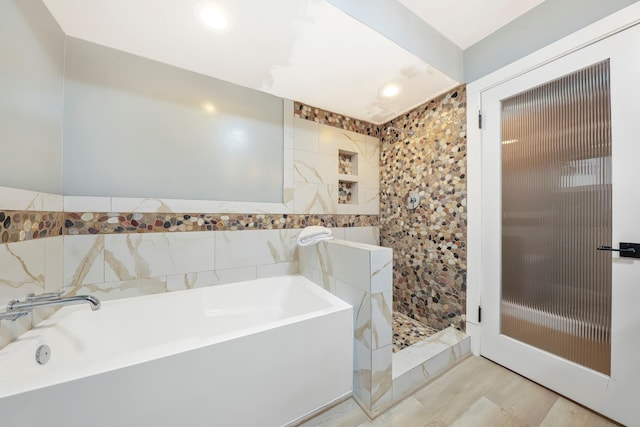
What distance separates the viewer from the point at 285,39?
53.1 inches

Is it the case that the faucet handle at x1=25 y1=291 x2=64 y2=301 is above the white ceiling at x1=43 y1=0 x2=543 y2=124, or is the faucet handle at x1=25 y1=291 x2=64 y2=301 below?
below

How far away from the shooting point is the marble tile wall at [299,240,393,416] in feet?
3.94

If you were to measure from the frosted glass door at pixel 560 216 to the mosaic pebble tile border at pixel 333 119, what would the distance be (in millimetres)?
1242

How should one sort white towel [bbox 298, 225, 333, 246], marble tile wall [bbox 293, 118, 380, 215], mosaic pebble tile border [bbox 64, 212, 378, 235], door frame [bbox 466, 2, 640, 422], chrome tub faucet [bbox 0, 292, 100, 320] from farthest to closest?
marble tile wall [bbox 293, 118, 380, 215] → white towel [bbox 298, 225, 333, 246] → door frame [bbox 466, 2, 640, 422] → mosaic pebble tile border [bbox 64, 212, 378, 235] → chrome tub faucet [bbox 0, 292, 100, 320]

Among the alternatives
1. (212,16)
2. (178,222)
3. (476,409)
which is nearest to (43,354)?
(178,222)

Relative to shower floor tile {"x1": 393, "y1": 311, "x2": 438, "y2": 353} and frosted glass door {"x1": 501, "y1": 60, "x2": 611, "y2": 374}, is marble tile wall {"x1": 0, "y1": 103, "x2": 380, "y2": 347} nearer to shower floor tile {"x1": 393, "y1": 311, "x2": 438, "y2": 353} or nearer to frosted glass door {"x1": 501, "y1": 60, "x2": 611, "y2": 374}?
shower floor tile {"x1": 393, "y1": 311, "x2": 438, "y2": 353}

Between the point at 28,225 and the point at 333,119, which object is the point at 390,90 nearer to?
the point at 333,119

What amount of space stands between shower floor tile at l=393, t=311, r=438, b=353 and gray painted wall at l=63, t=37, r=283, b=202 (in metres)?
1.55

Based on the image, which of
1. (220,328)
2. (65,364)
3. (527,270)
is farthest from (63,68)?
(527,270)

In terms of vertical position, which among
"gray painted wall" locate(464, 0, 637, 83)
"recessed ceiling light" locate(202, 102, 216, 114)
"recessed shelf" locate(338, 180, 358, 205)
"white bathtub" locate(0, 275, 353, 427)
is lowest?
"white bathtub" locate(0, 275, 353, 427)

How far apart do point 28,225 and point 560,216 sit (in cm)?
288

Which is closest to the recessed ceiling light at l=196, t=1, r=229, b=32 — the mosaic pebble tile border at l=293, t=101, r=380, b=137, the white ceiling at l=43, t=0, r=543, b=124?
the white ceiling at l=43, t=0, r=543, b=124

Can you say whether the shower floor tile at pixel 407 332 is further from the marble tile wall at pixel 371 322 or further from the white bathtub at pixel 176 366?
the white bathtub at pixel 176 366

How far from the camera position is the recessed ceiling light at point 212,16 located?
1.14 m
